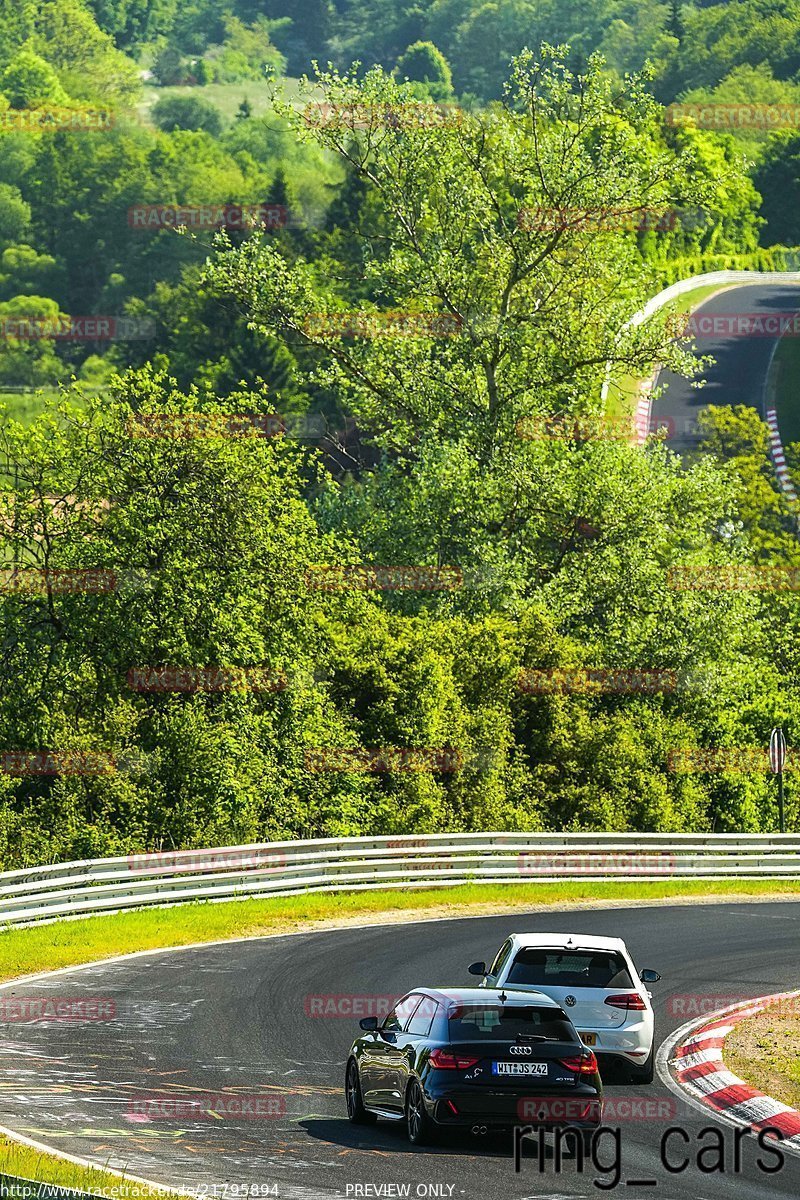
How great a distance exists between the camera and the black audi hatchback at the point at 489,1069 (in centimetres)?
1320

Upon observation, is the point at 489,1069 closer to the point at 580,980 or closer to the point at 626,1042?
the point at 626,1042

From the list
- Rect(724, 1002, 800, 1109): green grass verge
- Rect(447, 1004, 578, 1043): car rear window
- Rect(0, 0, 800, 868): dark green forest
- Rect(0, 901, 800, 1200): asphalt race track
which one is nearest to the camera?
Rect(0, 901, 800, 1200): asphalt race track

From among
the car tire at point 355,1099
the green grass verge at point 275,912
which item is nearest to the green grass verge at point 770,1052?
the car tire at point 355,1099

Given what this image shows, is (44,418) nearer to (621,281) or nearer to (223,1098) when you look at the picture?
(621,281)

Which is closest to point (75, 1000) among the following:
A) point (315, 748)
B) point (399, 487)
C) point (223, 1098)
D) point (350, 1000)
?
point (350, 1000)

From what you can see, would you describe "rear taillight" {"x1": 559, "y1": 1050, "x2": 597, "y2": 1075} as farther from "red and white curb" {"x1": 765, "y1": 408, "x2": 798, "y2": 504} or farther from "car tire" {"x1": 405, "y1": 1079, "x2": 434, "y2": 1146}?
"red and white curb" {"x1": 765, "y1": 408, "x2": 798, "y2": 504}

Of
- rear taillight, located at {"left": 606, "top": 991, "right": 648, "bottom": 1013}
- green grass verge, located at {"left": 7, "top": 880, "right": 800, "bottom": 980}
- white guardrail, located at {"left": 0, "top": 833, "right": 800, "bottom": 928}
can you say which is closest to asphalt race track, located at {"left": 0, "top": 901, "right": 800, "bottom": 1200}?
rear taillight, located at {"left": 606, "top": 991, "right": 648, "bottom": 1013}

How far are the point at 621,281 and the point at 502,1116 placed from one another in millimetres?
37892

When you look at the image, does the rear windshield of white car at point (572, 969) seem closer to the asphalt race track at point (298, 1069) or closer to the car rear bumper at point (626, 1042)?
the car rear bumper at point (626, 1042)

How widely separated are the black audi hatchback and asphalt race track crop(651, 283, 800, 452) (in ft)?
232

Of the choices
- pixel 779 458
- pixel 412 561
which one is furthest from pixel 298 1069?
pixel 779 458

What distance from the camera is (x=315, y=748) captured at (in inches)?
1478

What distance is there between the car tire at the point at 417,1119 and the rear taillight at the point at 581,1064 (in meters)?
1.07

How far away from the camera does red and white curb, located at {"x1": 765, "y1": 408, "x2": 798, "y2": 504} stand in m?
92.2
